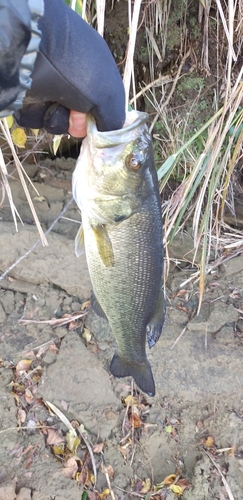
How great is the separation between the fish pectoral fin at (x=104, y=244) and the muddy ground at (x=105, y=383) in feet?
4.42

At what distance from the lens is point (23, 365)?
2771mm

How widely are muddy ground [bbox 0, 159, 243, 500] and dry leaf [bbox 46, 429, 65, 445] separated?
0.03 m

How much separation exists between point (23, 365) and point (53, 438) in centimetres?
49

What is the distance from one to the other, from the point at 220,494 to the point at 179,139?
7.25 ft

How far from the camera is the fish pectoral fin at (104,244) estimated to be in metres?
1.65

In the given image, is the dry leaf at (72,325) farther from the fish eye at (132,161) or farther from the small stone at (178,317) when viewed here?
the fish eye at (132,161)

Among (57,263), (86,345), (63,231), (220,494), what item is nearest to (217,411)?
(220,494)

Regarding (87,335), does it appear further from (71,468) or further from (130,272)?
(130,272)

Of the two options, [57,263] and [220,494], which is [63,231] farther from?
[220,494]

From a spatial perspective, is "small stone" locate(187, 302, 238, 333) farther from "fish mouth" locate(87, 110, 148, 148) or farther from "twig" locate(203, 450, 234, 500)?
"fish mouth" locate(87, 110, 148, 148)

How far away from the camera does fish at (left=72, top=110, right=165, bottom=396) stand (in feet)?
4.82

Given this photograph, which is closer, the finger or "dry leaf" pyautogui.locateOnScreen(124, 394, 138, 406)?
the finger

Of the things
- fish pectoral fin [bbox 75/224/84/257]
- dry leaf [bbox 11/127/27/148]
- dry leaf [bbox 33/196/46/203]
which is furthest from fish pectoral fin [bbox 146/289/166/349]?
dry leaf [bbox 33/196/46/203]

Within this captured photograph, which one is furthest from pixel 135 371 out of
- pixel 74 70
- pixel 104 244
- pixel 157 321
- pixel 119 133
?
pixel 74 70
